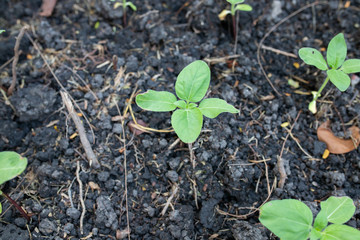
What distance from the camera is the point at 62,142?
1.90 m

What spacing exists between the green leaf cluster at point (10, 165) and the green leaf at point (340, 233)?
50.7 inches

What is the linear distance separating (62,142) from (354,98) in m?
1.86

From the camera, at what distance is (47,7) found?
250cm

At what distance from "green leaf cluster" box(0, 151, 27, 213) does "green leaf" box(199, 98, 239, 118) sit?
2.70 ft

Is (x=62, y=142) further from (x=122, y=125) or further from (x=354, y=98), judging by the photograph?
(x=354, y=98)

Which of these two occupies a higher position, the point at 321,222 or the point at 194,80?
the point at 194,80

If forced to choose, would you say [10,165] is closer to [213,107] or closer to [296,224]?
[213,107]

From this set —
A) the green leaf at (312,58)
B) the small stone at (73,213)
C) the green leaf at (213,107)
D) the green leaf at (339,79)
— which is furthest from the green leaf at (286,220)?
the small stone at (73,213)

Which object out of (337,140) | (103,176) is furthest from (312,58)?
(103,176)

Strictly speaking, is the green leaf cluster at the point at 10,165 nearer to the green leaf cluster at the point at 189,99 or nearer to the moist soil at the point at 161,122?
the moist soil at the point at 161,122

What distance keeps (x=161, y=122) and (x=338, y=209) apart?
1.07 meters

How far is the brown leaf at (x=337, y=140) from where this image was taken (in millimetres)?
1986

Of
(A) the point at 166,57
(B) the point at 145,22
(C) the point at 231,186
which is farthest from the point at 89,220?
(B) the point at 145,22

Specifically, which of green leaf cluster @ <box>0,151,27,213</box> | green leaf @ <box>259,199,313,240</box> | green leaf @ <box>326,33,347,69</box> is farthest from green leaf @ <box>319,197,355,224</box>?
green leaf cluster @ <box>0,151,27,213</box>
